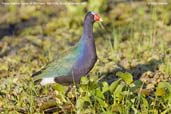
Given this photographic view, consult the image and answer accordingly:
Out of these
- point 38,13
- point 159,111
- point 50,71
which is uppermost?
point 38,13

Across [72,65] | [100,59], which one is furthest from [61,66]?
[100,59]

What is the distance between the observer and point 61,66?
20.7ft

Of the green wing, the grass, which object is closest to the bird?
the green wing

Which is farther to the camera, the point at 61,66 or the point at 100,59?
the point at 100,59

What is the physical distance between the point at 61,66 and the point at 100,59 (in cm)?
169

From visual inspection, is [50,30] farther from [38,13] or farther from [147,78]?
[147,78]

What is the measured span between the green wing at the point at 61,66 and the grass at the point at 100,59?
19 cm

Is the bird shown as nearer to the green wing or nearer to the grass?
the green wing

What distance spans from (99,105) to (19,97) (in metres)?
0.97

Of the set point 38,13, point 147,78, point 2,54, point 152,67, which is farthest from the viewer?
point 38,13

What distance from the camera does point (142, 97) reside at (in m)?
5.57

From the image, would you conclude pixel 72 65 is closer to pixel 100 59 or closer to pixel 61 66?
pixel 61 66

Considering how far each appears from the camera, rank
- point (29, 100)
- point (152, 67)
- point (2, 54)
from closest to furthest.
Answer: point (29, 100) < point (152, 67) < point (2, 54)

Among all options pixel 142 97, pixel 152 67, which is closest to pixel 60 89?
pixel 142 97
